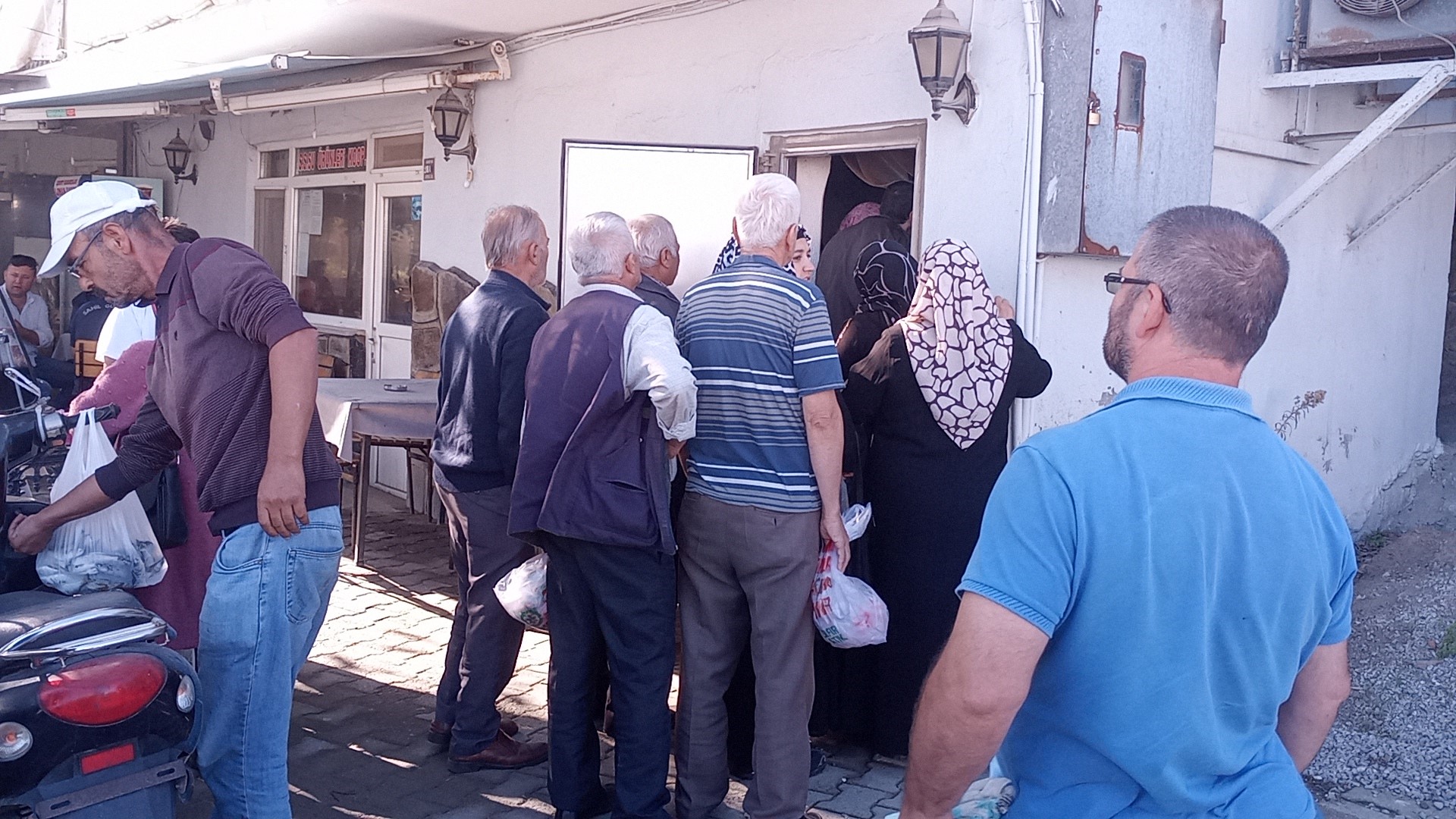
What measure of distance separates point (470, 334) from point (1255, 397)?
13.4 feet

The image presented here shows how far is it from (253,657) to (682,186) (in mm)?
3201

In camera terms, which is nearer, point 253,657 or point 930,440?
point 253,657

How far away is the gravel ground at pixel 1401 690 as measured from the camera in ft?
13.4

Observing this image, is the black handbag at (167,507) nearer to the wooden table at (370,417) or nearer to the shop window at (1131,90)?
the wooden table at (370,417)

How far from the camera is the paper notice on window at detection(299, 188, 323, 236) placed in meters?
9.59

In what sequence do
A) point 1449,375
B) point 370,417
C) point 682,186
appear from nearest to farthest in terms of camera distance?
point 682,186
point 370,417
point 1449,375

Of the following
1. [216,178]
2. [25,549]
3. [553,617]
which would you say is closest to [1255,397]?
[553,617]

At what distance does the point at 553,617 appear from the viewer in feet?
11.9

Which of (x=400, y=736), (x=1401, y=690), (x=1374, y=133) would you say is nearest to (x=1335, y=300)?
(x=1374, y=133)

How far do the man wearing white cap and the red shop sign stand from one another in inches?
251

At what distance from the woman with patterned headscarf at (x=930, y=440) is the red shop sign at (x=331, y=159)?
6127 mm

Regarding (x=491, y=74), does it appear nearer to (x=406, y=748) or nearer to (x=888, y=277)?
(x=888, y=277)

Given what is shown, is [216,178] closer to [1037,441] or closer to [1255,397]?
[1255,397]

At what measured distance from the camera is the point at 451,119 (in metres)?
7.29
